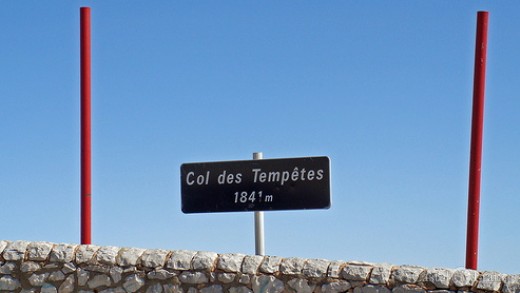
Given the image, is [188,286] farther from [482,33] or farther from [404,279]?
[482,33]

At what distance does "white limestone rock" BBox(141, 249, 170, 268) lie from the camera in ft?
37.2

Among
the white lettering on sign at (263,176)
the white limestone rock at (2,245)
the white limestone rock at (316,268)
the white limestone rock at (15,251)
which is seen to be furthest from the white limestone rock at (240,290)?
the white limestone rock at (2,245)

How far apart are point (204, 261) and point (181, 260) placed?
0.92ft

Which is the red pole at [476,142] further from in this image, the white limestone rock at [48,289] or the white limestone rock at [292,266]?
the white limestone rock at [48,289]

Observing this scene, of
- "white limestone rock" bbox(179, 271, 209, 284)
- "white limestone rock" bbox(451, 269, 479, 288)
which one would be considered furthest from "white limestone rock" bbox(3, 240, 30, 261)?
"white limestone rock" bbox(451, 269, 479, 288)

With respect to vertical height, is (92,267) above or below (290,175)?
below

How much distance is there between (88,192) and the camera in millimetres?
12414

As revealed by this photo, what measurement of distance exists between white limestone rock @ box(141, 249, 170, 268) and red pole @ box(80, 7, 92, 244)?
116cm

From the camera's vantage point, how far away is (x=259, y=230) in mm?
11375

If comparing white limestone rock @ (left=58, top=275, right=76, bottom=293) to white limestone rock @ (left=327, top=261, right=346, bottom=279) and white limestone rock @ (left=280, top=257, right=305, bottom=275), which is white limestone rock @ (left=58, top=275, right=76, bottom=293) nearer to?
white limestone rock @ (left=280, top=257, right=305, bottom=275)

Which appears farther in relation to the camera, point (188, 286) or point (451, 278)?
point (188, 286)

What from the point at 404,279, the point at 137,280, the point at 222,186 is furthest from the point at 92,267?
the point at 404,279

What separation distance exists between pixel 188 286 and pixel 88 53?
333 centimetres

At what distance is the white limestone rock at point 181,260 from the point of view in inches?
442
